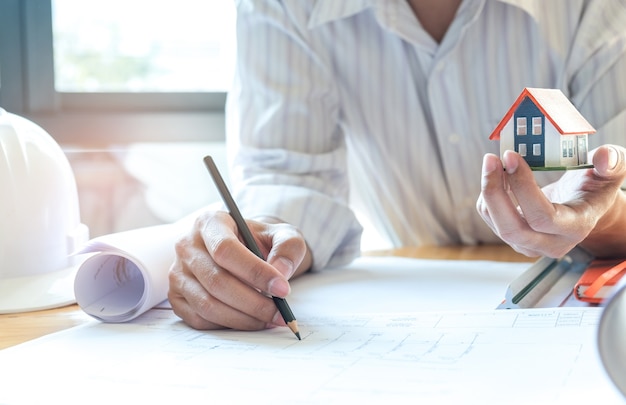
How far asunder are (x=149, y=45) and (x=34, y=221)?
97 centimetres

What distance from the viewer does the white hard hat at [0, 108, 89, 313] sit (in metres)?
0.87

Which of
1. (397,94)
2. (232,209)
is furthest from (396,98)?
(232,209)

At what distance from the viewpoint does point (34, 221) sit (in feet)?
2.92

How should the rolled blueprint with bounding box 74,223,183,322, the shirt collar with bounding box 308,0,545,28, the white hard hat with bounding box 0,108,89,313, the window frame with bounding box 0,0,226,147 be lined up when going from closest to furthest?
the rolled blueprint with bounding box 74,223,183,322 → the white hard hat with bounding box 0,108,89,313 → the shirt collar with bounding box 308,0,545,28 → the window frame with bounding box 0,0,226,147

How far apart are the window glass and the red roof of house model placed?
1.14 m

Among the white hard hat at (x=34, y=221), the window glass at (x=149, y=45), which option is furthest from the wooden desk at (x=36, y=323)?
the window glass at (x=149, y=45)

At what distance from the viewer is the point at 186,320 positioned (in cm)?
73

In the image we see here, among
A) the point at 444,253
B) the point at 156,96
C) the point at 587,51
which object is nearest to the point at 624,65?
the point at 587,51

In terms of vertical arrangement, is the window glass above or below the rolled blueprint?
above

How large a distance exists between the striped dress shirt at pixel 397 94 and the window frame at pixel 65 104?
1.50 feet

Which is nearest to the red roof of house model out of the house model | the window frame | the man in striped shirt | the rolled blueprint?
the house model

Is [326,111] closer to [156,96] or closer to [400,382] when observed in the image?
[156,96]

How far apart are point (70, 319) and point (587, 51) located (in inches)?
29.2

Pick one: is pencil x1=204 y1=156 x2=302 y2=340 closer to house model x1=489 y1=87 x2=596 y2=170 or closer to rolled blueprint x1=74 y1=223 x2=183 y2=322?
rolled blueprint x1=74 y1=223 x2=183 y2=322
